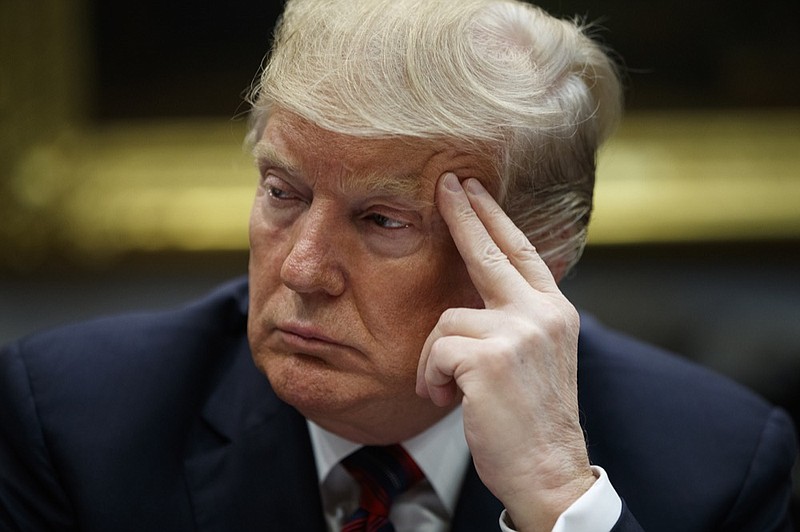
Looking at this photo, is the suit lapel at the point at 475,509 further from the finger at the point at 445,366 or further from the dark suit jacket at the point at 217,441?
the finger at the point at 445,366

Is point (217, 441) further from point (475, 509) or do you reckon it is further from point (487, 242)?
point (487, 242)

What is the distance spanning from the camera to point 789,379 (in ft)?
11.6

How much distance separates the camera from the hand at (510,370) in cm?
181

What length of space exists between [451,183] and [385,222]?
0.45 ft

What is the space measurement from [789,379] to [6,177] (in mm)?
3117

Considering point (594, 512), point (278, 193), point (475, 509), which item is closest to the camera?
point (594, 512)

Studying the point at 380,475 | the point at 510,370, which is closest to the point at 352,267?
the point at 510,370

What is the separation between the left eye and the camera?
193 centimetres

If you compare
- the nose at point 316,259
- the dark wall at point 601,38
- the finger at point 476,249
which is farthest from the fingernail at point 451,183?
the dark wall at point 601,38

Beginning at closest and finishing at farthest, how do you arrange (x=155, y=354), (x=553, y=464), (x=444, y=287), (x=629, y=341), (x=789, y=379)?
(x=553, y=464), (x=444, y=287), (x=155, y=354), (x=629, y=341), (x=789, y=379)

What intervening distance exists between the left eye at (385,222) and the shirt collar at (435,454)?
501 mm

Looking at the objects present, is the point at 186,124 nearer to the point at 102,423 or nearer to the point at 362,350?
the point at 102,423

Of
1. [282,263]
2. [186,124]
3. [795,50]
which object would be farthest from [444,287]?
[795,50]

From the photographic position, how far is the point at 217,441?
87.9 inches
